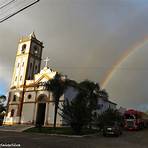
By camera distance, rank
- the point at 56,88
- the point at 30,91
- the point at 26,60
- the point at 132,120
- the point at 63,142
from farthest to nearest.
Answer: the point at 26,60, the point at 30,91, the point at 132,120, the point at 56,88, the point at 63,142

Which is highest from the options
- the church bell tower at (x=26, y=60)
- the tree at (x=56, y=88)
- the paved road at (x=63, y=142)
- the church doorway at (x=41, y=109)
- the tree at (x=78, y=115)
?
the church bell tower at (x=26, y=60)

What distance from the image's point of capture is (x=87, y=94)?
160ft

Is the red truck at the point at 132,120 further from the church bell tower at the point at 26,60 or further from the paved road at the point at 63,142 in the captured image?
the church bell tower at the point at 26,60

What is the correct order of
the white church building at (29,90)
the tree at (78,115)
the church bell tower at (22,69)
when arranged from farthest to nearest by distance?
1. the church bell tower at (22,69)
2. the white church building at (29,90)
3. the tree at (78,115)

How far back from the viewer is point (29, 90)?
64.9 meters

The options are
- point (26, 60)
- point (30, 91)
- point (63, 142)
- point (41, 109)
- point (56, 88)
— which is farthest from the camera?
point (26, 60)

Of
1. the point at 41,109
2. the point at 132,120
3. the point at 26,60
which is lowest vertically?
the point at 132,120

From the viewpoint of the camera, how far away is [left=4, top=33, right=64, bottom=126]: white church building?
6128cm

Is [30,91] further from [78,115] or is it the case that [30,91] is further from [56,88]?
[78,115]

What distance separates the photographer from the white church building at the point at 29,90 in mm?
61281

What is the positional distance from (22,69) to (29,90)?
23.7 ft

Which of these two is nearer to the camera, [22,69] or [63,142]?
[63,142]

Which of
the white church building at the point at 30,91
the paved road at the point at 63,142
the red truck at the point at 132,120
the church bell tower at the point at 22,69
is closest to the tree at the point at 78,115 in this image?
the paved road at the point at 63,142

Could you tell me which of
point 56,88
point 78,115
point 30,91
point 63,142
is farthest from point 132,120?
point 63,142
